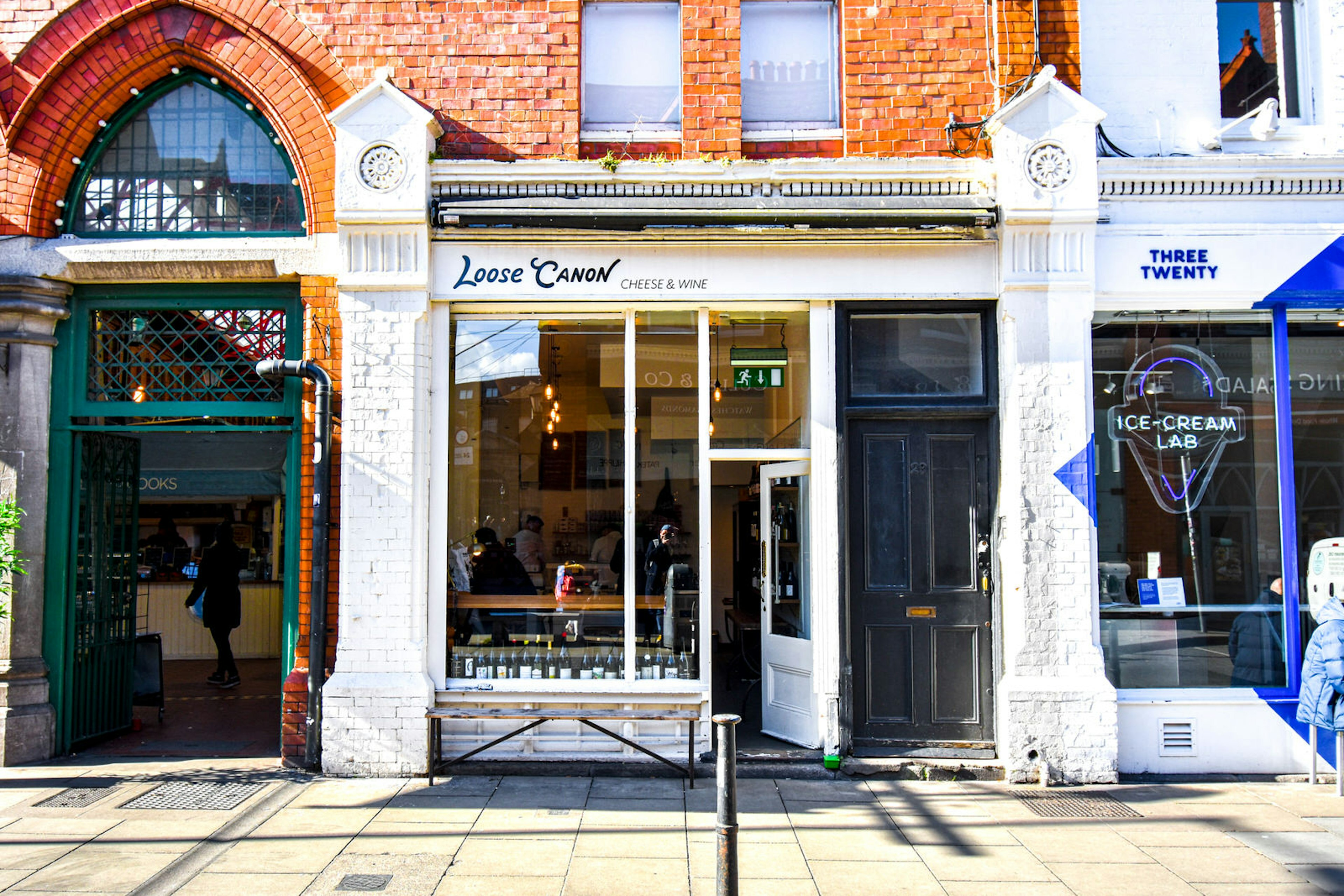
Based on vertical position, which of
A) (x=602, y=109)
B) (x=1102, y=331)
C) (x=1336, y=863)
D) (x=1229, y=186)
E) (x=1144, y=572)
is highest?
(x=602, y=109)

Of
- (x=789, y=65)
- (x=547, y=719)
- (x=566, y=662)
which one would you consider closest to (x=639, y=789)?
(x=547, y=719)

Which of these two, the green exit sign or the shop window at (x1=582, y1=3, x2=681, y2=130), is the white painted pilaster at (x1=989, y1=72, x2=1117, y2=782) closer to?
the green exit sign

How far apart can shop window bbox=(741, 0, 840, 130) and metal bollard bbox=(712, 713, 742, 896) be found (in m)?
5.48

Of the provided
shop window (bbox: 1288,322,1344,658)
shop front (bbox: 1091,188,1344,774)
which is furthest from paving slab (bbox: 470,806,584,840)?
shop window (bbox: 1288,322,1344,658)

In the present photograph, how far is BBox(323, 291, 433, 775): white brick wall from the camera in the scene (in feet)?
23.1

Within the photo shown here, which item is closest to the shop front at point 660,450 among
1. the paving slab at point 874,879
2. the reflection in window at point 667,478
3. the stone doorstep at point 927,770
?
the reflection in window at point 667,478

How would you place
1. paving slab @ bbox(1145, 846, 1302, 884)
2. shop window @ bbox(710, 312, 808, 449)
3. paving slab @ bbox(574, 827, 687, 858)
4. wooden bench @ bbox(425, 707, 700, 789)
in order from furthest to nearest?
shop window @ bbox(710, 312, 808, 449) < wooden bench @ bbox(425, 707, 700, 789) < paving slab @ bbox(574, 827, 687, 858) < paving slab @ bbox(1145, 846, 1302, 884)

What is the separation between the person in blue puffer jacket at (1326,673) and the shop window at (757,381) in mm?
4101

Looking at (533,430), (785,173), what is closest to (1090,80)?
(785,173)

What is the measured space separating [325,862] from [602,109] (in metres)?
6.14

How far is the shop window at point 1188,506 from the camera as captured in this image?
757 centimetres

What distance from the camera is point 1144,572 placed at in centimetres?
765

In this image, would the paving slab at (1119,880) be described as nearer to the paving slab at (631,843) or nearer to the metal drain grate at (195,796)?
the paving slab at (631,843)

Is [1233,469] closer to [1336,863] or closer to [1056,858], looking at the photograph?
[1336,863]
